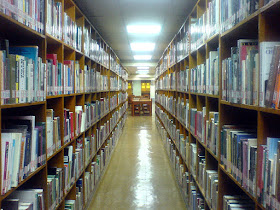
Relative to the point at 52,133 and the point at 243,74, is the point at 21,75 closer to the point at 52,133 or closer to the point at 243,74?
the point at 52,133

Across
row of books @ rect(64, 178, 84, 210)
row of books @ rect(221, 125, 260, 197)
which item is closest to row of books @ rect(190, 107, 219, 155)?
row of books @ rect(221, 125, 260, 197)

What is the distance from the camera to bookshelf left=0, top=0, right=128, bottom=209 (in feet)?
4.42

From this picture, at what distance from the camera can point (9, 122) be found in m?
1.61

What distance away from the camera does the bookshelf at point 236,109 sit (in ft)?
3.68

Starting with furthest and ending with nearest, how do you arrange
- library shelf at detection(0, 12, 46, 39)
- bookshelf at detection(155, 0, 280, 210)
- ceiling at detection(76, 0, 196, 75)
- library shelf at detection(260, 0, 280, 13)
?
ceiling at detection(76, 0, 196, 75)
library shelf at detection(0, 12, 46, 39)
bookshelf at detection(155, 0, 280, 210)
library shelf at detection(260, 0, 280, 13)

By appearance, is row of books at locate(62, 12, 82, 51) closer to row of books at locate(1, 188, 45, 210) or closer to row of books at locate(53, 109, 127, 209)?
row of books at locate(53, 109, 127, 209)

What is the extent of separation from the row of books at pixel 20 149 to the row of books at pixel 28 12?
1.93ft

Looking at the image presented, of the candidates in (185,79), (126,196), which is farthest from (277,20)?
(126,196)

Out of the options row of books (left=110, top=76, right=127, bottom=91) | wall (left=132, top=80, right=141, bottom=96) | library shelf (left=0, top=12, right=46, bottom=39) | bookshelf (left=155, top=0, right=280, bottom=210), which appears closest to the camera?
bookshelf (left=155, top=0, right=280, bottom=210)

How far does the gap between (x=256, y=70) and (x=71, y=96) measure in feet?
6.37

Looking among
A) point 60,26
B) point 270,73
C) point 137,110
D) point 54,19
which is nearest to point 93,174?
point 60,26

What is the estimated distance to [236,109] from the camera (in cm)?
183

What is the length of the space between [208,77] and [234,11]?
777mm

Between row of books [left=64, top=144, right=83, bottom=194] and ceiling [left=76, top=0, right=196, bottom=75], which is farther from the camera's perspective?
ceiling [left=76, top=0, right=196, bottom=75]
